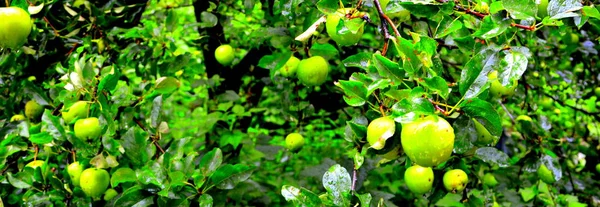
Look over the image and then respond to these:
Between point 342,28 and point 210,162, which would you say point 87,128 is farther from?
point 342,28

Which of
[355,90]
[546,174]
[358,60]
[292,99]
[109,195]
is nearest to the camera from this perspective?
[355,90]

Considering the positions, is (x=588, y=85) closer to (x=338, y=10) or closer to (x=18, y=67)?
(x=338, y=10)

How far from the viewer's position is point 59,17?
57.9 inches

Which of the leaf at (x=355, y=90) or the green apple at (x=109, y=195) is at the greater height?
the leaf at (x=355, y=90)

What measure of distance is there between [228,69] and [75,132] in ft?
2.78

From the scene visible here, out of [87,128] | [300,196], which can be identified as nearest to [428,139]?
[300,196]

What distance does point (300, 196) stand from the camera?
0.73m

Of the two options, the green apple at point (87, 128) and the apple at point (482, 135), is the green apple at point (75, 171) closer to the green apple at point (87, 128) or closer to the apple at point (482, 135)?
the green apple at point (87, 128)

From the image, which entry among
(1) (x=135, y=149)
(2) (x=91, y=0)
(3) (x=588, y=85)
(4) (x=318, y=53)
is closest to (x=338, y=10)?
(4) (x=318, y=53)

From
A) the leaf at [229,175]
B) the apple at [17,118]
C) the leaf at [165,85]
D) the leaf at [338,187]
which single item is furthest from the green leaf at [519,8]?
the apple at [17,118]

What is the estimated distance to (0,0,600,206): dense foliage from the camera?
69 centimetres

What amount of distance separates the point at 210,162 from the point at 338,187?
0.43 metres

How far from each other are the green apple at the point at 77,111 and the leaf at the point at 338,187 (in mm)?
557

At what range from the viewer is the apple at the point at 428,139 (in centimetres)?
62
